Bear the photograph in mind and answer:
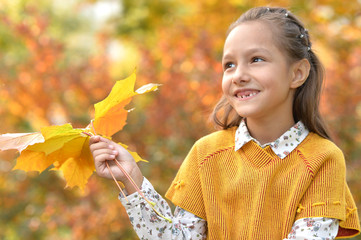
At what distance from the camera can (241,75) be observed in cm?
179

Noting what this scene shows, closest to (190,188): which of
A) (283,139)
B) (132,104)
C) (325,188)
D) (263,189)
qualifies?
(263,189)

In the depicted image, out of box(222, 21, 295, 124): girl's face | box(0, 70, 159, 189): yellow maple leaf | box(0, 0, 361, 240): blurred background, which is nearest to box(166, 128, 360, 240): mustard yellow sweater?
box(222, 21, 295, 124): girl's face

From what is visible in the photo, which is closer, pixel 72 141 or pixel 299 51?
pixel 72 141

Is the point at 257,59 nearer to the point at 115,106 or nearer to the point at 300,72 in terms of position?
the point at 300,72

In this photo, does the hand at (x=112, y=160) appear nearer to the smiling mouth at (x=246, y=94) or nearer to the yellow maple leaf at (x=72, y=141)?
the yellow maple leaf at (x=72, y=141)

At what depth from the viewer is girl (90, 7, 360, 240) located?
5.78ft

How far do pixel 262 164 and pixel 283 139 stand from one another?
13 cm

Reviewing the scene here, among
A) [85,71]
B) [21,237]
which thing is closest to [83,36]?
[85,71]

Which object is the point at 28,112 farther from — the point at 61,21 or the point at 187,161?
the point at 61,21

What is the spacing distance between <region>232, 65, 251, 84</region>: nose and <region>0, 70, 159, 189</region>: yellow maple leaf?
1.04ft

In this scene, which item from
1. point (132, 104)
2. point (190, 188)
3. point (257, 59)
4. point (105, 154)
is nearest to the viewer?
point (105, 154)

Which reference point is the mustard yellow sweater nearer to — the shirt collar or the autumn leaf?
the shirt collar

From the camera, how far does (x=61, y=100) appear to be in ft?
17.6

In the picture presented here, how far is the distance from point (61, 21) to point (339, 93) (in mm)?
12136
